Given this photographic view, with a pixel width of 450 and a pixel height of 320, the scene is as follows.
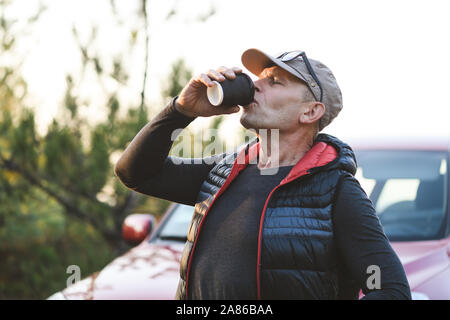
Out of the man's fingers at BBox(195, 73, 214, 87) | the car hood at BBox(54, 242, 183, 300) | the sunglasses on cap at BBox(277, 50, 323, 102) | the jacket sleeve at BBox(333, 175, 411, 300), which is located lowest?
the car hood at BBox(54, 242, 183, 300)

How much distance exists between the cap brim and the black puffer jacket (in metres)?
0.33

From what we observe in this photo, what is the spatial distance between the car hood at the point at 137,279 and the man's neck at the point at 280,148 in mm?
1029

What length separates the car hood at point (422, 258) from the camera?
2.66 meters

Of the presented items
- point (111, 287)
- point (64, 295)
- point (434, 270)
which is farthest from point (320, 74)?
point (64, 295)

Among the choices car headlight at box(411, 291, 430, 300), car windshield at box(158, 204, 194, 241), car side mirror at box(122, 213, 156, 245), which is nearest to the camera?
car headlight at box(411, 291, 430, 300)

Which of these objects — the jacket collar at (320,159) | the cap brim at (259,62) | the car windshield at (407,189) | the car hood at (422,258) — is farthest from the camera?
the car windshield at (407,189)

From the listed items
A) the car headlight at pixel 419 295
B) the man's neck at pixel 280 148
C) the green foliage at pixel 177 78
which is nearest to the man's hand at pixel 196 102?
the man's neck at pixel 280 148

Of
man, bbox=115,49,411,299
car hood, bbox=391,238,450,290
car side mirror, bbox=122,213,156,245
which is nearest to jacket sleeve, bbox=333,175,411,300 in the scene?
man, bbox=115,49,411,299

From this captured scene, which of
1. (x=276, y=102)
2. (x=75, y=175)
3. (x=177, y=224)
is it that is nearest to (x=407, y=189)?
(x=177, y=224)

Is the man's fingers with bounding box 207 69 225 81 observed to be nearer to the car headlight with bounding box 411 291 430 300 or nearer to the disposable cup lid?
the disposable cup lid

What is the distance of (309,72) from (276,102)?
16 centimetres

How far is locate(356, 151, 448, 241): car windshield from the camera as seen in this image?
10.4 feet

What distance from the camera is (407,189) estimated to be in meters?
3.49

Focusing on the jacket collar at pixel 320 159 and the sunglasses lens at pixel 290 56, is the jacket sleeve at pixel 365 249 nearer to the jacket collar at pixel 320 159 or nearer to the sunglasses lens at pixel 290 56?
the jacket collar at pixel 320 159
